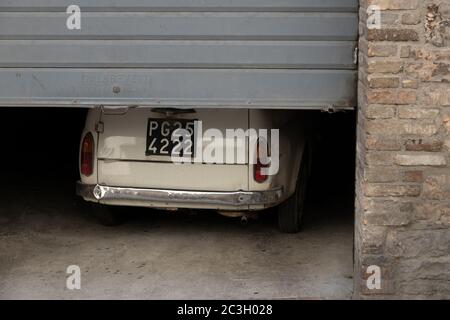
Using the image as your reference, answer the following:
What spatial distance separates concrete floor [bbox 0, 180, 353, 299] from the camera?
5316 millimetres

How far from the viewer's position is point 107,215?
6.63 m

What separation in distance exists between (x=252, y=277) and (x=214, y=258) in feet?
1.71

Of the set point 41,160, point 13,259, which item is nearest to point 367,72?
point 13,259

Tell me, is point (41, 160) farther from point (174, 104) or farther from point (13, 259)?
point (174, 104)

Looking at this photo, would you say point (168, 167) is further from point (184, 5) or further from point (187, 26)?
point (184, 5)

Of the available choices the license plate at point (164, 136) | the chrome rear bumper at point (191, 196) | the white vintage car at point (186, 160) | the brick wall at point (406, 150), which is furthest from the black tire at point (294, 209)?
the brick wall at point (406, 150)

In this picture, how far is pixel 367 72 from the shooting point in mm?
4609

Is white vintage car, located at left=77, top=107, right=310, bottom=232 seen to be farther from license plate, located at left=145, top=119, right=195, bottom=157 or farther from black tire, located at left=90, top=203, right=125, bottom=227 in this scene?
black tire, located at left=90, top=203, right=125, bottom=227

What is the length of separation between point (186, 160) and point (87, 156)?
85cm

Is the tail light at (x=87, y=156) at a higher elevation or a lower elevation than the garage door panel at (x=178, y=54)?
lower

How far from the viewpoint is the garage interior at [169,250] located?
5.34 metres

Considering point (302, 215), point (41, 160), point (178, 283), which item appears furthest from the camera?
point (41, 160)

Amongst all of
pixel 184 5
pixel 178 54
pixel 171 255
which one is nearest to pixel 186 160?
pixel 171 255

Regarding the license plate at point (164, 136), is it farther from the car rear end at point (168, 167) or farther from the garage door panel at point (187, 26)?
the garage door panel at point (187, 26)
